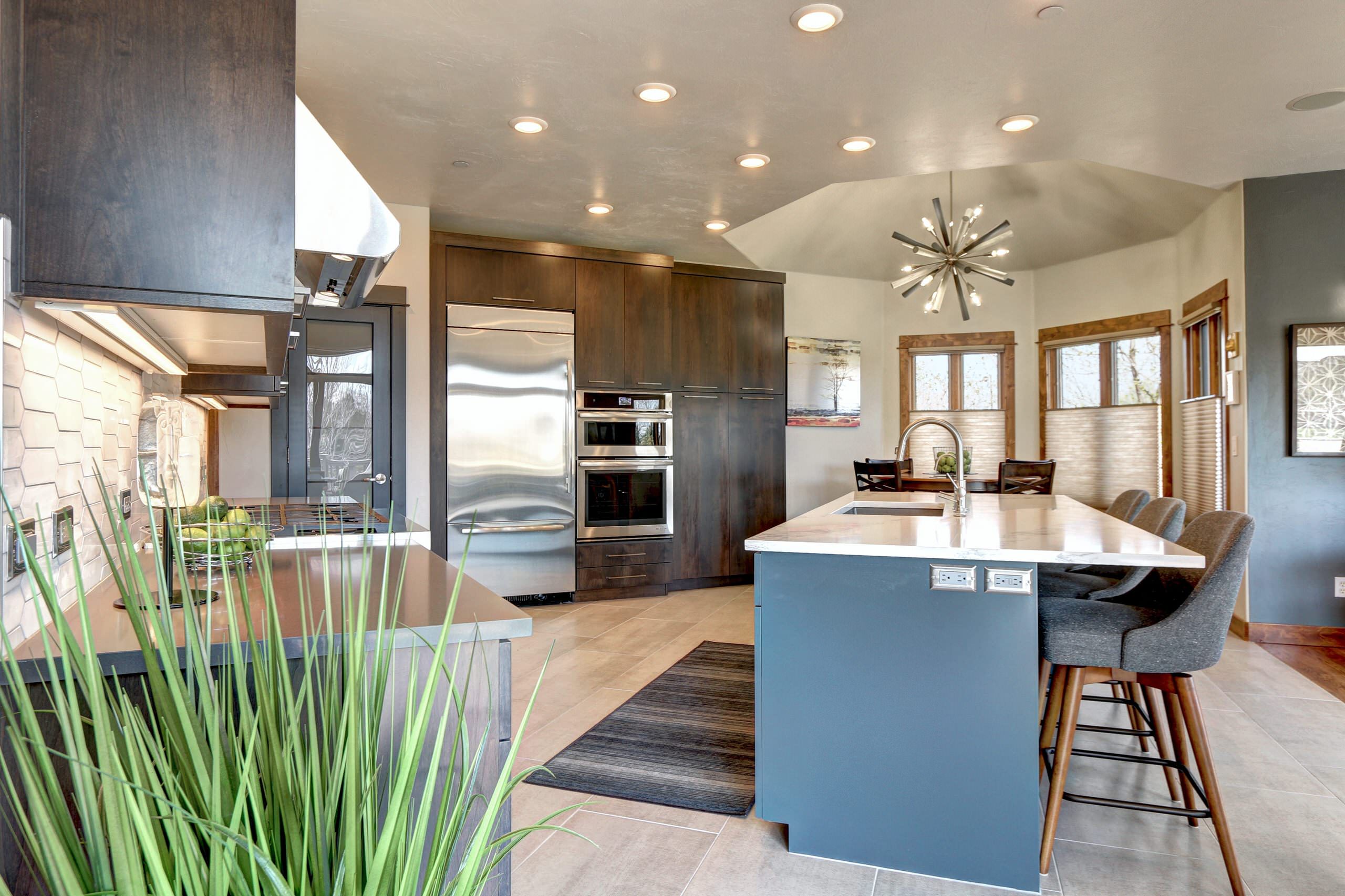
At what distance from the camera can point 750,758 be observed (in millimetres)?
2857

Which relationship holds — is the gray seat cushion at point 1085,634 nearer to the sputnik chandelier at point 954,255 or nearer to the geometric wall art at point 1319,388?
the sputnik chandelier at point 954,255

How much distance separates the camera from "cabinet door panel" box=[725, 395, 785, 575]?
20.7ft

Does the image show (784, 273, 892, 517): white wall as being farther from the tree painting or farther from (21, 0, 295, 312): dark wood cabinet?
(21, 0, 295, 312): dark wood cabinet

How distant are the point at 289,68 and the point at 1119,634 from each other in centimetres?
217

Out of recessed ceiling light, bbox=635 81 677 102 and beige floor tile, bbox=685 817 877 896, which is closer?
beige floor tile, bbox=685 817 877 896

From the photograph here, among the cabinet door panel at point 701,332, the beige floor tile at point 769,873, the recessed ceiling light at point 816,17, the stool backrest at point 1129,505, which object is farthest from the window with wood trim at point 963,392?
→ the beige floor tile at point 769,873

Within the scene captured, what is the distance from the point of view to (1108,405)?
6699mm

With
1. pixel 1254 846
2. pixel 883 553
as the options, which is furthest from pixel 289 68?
pixel 1254 846

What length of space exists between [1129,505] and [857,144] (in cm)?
205

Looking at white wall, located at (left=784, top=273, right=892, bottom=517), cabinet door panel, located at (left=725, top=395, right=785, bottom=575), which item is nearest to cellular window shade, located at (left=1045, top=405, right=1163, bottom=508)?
white wall, located at (left=784, top=273, right=892, bottom=517)

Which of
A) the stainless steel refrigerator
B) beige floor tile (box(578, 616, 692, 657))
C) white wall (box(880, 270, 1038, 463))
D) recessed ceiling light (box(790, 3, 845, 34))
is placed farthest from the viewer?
white wall (box(880, 270, 1038, 463))

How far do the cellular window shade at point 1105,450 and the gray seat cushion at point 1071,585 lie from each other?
12.2 ft

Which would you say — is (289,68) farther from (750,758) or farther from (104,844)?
(750,758)

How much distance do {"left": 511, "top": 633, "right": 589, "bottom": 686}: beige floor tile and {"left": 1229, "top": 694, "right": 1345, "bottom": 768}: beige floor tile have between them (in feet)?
9.36
